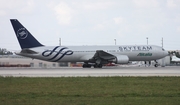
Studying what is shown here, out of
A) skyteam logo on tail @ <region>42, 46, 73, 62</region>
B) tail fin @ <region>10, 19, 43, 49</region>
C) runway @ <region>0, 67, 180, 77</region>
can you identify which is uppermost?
tail fin @ <region>10, 19, 43, 49</region>

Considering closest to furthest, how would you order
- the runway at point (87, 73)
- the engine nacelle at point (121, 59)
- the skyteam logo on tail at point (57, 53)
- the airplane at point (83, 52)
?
the runway at point (87, 73) < the engine nacelle at point (121, 59) < the airplane at point (83, 52) < the skyteam logo on tail at point (57, 53)

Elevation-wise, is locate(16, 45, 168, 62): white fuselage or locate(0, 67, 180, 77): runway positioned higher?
locate(16, 45, 168, 62): white fuselage

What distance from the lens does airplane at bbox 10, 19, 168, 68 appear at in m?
52.7

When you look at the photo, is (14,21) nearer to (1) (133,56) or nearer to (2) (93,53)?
(2) (93,53)

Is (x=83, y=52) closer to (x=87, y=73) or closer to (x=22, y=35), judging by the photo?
(x=22, y=35)

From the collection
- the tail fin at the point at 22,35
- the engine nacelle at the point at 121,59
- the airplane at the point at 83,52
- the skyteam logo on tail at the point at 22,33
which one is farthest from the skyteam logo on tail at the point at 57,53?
the engine nacelle at the point at 121,59

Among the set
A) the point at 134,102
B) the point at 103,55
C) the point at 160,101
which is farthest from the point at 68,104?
the point at 103,55

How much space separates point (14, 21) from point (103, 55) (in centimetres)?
1304

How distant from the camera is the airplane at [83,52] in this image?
52.7 metres

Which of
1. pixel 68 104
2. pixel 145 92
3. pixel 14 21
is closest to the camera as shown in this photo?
pixel 68 104

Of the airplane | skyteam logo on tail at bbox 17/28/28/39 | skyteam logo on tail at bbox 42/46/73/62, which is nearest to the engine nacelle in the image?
the airplane

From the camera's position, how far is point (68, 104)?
15180mm

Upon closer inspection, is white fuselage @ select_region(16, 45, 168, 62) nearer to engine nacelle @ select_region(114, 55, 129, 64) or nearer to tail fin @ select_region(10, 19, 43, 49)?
tail fin @ select_region(10, 19, 43, 49)

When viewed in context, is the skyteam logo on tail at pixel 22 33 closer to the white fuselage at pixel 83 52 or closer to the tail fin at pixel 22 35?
the tail fin at pixel 22 35
